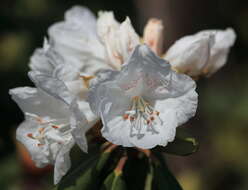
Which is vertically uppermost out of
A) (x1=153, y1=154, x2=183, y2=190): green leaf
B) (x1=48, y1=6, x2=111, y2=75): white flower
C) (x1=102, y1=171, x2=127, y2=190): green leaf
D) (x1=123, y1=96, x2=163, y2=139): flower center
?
(x1=48, y1=6, x2=111, y2=75): white flower

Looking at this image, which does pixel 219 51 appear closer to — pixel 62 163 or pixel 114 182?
pixel 114 182

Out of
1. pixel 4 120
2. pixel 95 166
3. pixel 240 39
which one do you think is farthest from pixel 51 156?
pixel 240 39

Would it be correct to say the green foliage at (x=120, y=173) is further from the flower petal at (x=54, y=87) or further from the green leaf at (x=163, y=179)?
the flower petal at (x=54, y=87)

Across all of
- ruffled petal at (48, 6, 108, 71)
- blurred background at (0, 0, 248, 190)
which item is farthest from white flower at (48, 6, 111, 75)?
blurred background at (0, 0, 248, 190)

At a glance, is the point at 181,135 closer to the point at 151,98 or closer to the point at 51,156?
the point at 151,98

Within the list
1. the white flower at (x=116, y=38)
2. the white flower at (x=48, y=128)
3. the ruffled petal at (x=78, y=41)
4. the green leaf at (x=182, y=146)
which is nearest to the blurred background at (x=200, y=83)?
the ruffled petal at (x=78, y=41)

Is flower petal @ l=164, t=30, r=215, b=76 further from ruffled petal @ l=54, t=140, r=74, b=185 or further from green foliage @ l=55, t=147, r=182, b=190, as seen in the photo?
ruffled petal @ l=54, t=140, r=74, b=185
